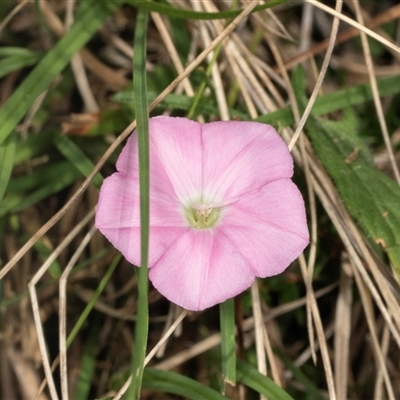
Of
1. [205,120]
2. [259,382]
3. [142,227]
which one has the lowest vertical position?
[259,382]

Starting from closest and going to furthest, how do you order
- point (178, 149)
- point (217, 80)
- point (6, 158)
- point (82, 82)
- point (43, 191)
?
point (178, 149), point (6, 158), point (217, 80), point (43, 191), point (82, 82)

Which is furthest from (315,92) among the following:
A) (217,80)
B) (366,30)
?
(217,80)

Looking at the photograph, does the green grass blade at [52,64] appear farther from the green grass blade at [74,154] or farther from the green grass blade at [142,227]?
the green grass blade at [142,227]

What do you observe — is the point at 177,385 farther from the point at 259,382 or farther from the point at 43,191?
the point at 43,191

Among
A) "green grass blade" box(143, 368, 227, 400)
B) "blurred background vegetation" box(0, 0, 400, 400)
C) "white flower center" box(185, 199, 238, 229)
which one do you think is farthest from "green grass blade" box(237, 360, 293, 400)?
"white flower center" box(185, 199, 238, 229)

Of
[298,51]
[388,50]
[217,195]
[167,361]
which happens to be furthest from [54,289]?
[388,50]

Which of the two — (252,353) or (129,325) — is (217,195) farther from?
(129,325)
